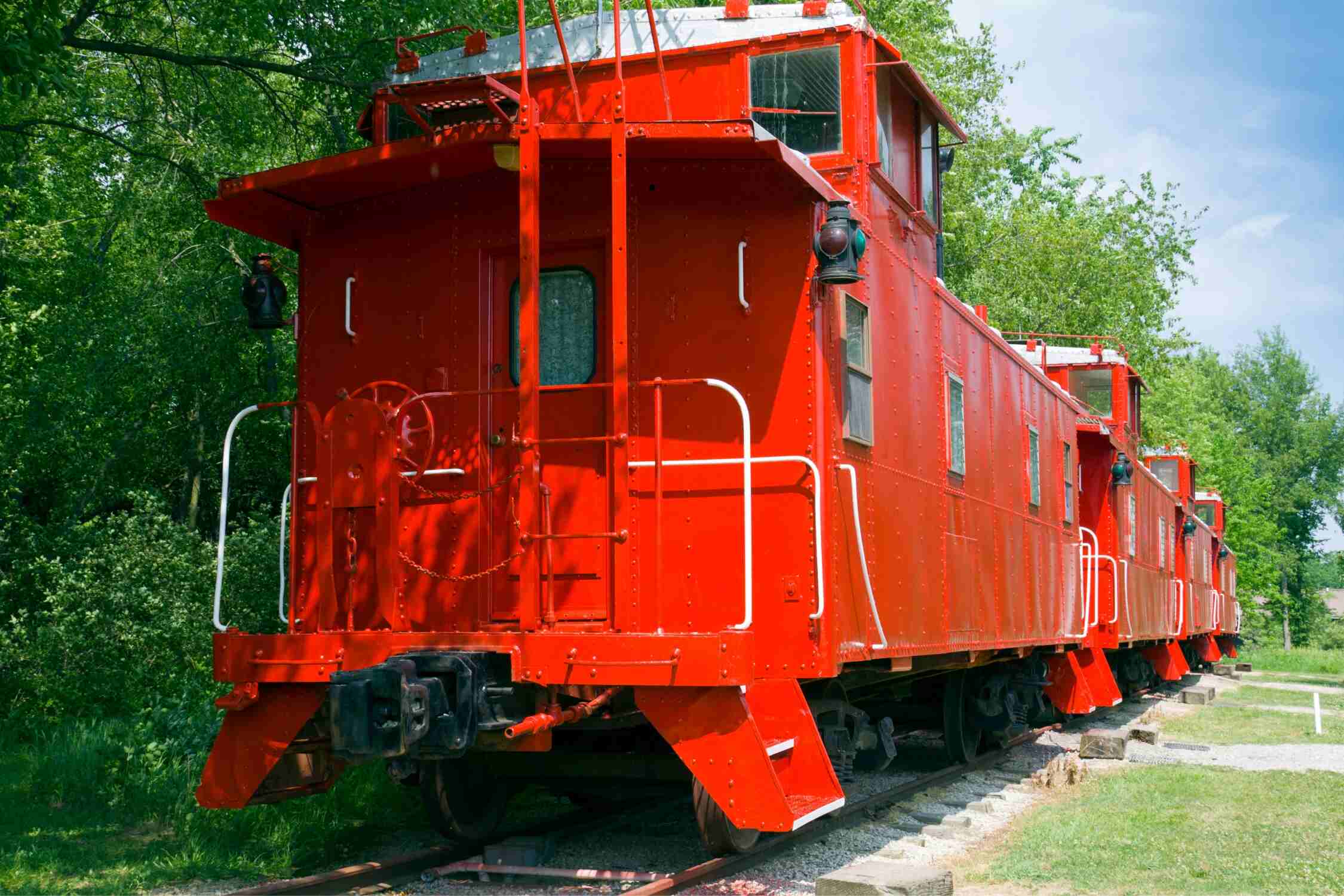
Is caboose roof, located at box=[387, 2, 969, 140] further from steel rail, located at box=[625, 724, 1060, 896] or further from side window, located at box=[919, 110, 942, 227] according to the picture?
steel rail, located at box=[625, 724, 1060, 896]

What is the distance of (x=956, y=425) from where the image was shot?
938 centimetres

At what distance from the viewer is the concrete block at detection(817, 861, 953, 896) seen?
587 cm

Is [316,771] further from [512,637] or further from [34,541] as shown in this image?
[34,541]

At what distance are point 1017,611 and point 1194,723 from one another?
27.9 feet

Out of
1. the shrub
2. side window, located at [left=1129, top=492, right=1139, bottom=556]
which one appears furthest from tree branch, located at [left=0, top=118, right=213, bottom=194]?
side window, located at [left=1129, top=492, right=1139, bottom=556]

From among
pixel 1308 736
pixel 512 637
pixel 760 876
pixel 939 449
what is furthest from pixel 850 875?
pixel 1308 736

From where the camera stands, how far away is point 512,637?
19.7 feet

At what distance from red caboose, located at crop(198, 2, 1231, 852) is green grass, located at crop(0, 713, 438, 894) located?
0.75 metres

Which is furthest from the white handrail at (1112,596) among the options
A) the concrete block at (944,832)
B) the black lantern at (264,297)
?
the black lantern at (264,297)

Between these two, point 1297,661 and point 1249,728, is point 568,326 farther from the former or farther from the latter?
point 1297,661

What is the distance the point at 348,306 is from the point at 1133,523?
1360 centimetres

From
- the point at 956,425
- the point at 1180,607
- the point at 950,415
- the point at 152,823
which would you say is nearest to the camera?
the point at 152,823

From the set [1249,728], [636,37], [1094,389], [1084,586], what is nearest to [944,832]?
[636,37]

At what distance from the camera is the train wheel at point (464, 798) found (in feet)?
24.5
